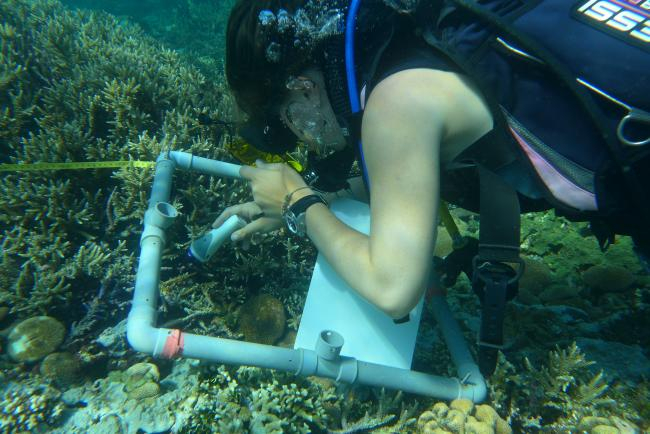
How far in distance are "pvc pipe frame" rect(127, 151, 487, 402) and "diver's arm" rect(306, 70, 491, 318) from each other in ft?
1.99

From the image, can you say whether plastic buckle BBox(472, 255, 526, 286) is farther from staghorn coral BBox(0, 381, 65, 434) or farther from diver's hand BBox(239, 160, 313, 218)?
staghorn coral BBox(0, 381, 65, 434)

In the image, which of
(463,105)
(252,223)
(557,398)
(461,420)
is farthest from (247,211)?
(557,398)

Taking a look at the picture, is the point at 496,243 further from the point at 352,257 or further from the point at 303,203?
the point at 303,203

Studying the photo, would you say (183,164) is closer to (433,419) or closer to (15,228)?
(15,228)

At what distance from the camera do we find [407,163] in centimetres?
136

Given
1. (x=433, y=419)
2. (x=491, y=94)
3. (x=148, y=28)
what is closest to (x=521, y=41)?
(x=491, y=94)

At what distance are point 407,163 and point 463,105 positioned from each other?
36 centimetres

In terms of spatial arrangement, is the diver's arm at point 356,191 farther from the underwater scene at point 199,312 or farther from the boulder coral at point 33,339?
the boulder coral at point 33,339

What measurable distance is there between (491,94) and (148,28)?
14.8 metres

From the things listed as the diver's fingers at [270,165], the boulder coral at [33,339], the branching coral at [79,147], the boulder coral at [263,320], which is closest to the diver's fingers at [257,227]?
the diver's fingers at [270,165]

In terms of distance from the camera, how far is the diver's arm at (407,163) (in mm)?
1362

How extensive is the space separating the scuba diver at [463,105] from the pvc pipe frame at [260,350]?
528 mm

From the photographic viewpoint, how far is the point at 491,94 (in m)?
1.44

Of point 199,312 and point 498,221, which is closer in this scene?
point 498,221
